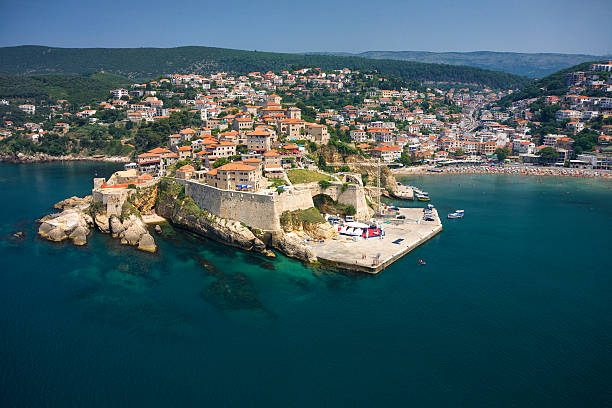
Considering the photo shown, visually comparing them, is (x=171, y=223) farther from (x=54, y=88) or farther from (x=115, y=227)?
(x=54, y=88)

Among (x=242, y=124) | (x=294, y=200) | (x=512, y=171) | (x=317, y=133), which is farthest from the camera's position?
(x=512, y=171)

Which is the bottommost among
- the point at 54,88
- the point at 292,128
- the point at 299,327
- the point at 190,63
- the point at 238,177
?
the point at 299,327

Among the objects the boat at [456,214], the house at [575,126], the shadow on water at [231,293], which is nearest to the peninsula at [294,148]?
the house at [575,126]

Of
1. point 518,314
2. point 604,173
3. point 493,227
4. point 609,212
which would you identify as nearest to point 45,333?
point 518,314

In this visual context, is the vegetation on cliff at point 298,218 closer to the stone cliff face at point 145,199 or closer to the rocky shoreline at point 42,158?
the stone cliff face at point 145,199

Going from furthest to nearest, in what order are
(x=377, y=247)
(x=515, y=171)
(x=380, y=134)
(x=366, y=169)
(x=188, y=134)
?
(x=380, y=134) → (x=515, y=171) → (x=188, y=134) → (x=366, y=169) → (x=377, y=247)

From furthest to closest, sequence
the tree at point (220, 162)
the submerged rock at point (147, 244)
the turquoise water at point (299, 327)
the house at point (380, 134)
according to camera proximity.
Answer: the house at point (380, 134) → the tree at point (220, 162) → the submerged rock at point (147, 244) → the turquoise water at point (299, 327)

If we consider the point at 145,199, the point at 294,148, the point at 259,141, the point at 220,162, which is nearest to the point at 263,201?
the point at 220,162

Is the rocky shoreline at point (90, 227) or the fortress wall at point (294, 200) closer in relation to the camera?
the fortress wall at point (294, 200)
